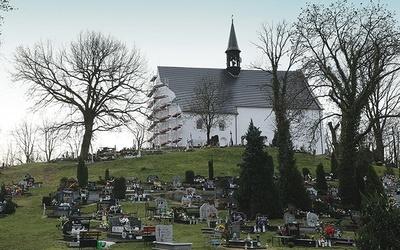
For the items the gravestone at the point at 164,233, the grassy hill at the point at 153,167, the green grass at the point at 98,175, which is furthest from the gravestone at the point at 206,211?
the grassy hill at the point at 153,167

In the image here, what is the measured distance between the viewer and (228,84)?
216 feet

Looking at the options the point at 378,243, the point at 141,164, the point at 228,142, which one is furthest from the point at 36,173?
the point at 378,243

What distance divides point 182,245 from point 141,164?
2861 centimetres

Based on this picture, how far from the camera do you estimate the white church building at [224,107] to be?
61375mm

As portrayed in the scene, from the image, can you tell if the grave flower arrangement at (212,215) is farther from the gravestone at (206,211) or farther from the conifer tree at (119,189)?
the conifer tree at (119,189)

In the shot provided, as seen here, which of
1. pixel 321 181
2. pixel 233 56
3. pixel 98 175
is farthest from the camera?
pixel 233 56

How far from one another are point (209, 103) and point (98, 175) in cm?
2148

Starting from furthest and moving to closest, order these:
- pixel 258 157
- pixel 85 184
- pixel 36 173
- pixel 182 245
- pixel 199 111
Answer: pixel 199 111
pixel 36 173
pixel 85 184
pixel 258 157
pixel 182 245

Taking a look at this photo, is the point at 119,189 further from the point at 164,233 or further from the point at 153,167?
the point at 164,233

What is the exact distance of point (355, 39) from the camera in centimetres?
2748

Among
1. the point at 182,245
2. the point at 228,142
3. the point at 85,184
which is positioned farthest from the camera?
the point at 228,142

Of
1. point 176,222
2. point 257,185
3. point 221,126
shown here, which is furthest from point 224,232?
point 221,126

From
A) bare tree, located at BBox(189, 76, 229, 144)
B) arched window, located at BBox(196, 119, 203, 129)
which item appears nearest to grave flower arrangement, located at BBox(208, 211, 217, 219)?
bare tree, located at BBox(189, 76, 229, 144)

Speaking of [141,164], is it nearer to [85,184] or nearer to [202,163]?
[202,163]
